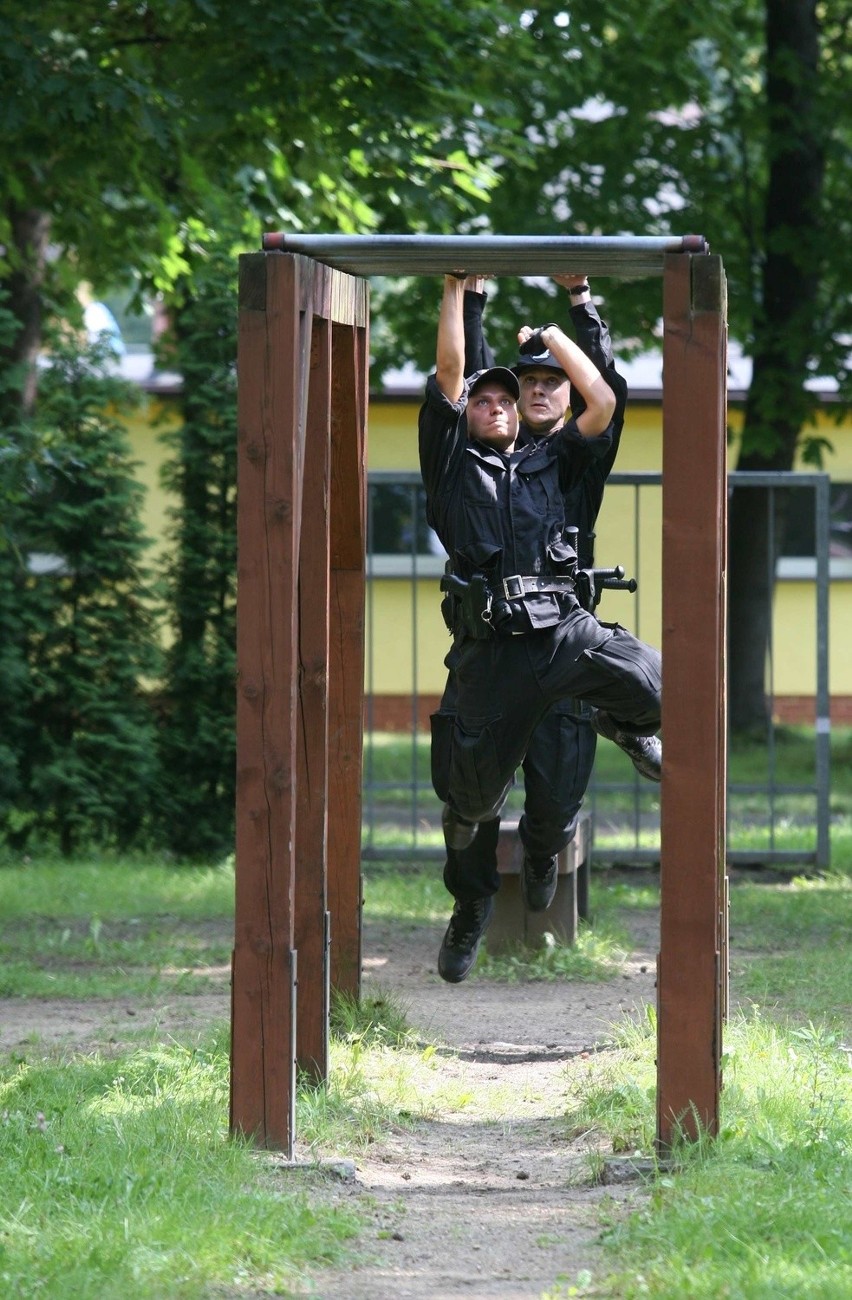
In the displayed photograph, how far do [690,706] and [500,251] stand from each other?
126 centimetres

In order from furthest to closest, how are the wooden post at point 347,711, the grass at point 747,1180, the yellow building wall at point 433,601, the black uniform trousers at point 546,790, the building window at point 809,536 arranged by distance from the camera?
the building window at point 809,536
the yellow building wall at point 433,601
the wooden post at point 347,711
the black uniform trousers at point 546,790
the grass at point 747,1180

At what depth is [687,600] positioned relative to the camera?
4539mm

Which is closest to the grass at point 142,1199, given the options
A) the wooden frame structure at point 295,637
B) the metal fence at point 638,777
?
the wooden frame structure at point 295,637

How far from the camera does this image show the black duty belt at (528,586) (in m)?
5.09

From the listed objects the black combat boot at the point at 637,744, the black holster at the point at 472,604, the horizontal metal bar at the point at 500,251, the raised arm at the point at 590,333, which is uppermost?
the horizontal metal bar at the point at 500,251

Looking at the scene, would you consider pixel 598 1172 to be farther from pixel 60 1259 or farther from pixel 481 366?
pixel 481 366

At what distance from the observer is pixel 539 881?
20.6ft

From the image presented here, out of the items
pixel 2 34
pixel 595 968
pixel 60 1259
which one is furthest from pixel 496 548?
pixel 2 34

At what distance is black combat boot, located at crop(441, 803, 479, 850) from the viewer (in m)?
5.65

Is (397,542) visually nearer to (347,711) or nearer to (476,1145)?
(347,711)

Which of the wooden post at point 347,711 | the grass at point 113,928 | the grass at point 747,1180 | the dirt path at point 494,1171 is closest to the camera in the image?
the grass at point 747,1180

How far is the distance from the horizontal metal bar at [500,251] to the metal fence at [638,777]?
3.64 meters

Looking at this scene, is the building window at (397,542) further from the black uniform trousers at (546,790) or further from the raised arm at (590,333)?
the raised arm at (590,333)

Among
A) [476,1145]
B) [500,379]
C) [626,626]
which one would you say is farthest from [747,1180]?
[626,626]
